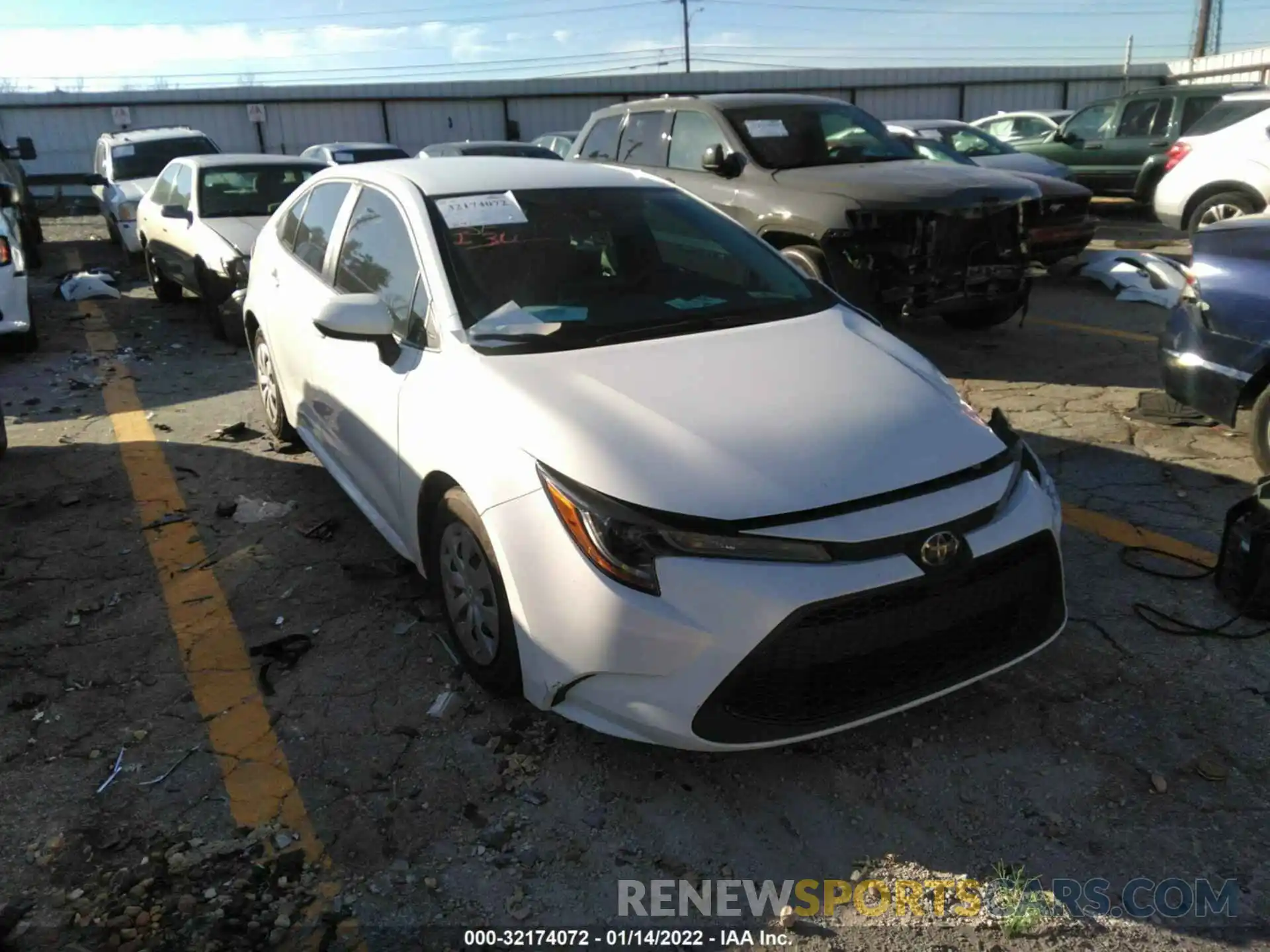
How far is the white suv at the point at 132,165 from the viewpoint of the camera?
12773 millimetres

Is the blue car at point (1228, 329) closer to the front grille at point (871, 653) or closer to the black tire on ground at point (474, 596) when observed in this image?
the front grille at point (871, 653)

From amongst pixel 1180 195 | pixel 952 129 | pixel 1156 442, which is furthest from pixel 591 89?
pixel 1156 442

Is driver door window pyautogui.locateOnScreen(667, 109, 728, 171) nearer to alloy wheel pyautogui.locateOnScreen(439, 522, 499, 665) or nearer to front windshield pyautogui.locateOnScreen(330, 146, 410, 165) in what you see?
alloy wheel pyautogui.locateOnScreen(439, 522, 499, 665)

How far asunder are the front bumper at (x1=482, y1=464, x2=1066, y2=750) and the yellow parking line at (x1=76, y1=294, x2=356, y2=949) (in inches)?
30.9

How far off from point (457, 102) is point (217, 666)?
2762cm

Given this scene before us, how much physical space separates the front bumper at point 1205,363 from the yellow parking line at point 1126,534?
32.1 inches

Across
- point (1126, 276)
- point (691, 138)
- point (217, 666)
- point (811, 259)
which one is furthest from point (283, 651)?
point (1126, 276)

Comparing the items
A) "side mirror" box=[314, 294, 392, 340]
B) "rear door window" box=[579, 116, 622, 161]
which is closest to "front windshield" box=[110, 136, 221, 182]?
"rear door window" box=[579, 116, 622, 161]

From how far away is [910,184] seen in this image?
667 cm

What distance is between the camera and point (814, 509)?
8.35ft

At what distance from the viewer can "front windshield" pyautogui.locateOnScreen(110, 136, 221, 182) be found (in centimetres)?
1345

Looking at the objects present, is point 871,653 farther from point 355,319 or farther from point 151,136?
point 151,136

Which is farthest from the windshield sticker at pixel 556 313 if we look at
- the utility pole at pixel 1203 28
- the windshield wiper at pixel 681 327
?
the utility pole at pixel 1203 28

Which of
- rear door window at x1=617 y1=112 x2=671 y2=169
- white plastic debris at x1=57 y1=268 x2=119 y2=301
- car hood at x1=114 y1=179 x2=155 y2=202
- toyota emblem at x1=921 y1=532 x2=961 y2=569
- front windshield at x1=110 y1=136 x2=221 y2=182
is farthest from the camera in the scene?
front windshield at x1=110 y1=136 x2=221 y2=182
